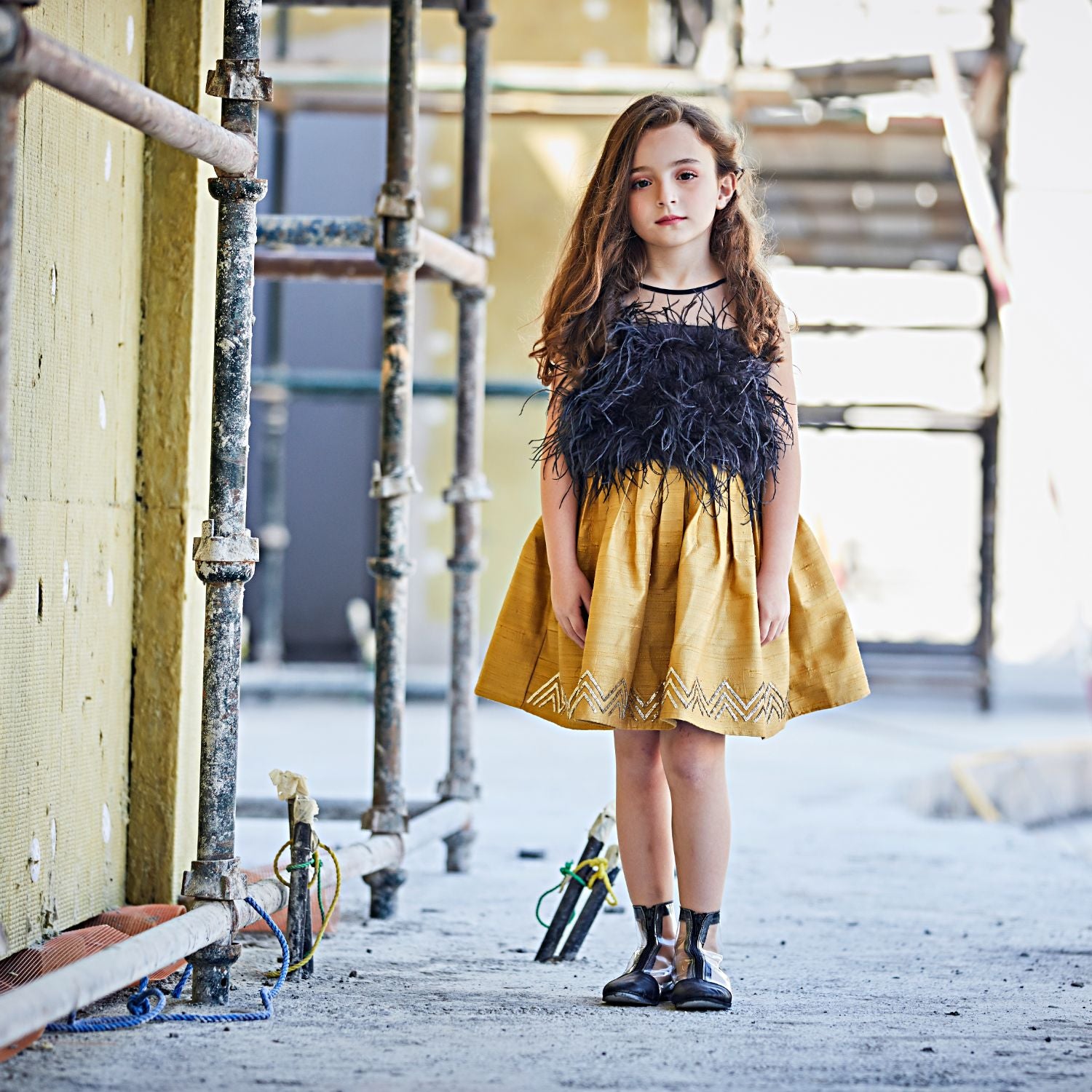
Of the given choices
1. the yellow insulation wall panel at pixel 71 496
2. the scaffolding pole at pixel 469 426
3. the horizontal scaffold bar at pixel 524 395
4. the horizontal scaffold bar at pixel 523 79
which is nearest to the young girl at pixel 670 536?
the yellow insulation wall panel at pixel 71 496

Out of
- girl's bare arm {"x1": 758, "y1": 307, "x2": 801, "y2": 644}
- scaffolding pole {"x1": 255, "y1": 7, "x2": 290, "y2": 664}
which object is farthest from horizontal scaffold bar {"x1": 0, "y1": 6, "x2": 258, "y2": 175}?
scaffolding pole {"x1": 255, "y1": 7, "x2": 290, "y2": 664}

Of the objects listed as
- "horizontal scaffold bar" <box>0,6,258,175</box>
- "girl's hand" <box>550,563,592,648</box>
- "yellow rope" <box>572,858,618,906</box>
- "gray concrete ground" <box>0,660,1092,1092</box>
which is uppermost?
"horizontal scaffold bar" <box>0,6,258,175</box>

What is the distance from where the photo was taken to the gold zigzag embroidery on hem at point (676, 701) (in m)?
1.91

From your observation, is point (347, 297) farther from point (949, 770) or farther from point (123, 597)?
point (123, 597)

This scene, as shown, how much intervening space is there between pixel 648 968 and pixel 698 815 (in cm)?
23

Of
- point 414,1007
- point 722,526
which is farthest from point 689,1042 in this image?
point 722,526

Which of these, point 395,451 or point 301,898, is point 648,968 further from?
point 395,451

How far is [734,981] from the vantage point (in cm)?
215

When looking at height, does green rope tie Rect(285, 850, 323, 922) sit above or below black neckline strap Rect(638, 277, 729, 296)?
below

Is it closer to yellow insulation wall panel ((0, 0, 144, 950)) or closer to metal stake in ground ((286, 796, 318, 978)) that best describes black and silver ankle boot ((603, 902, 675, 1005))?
metal stake in ground ((286, 796, 318, 978))

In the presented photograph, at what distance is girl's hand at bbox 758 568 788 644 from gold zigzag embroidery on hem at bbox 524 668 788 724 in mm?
76

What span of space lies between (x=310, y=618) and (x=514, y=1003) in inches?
260

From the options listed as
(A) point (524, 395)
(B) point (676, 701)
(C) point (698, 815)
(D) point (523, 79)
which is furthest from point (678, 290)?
(D) point (523, 79)

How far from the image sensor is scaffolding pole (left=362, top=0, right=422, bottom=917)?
257 cm
